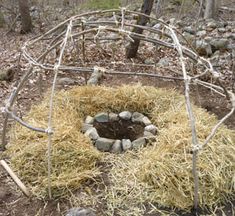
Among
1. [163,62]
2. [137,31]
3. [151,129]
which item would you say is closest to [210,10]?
[163,62]

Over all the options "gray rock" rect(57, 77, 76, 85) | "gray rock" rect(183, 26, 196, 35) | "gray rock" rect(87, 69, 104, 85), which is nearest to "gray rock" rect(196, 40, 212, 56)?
"gray rock" rect(183, 26, 196, 35)

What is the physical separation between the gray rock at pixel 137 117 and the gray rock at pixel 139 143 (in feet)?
1.60

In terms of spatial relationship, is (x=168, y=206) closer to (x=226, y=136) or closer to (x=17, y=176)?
(x=226, y=136)

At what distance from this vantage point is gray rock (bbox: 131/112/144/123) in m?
4.35

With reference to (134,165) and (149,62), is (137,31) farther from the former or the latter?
(134,165)

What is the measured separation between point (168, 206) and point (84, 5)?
27.0 ft

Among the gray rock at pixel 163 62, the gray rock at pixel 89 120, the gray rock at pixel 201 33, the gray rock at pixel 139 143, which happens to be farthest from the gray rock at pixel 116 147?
the gray rock at pixel 201 33

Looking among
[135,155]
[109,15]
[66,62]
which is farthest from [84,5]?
[135,155]

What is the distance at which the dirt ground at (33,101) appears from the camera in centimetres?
314

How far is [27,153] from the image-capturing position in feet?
11.9

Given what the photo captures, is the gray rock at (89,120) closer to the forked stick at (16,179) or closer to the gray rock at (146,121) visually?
the gray rock at (146,121)

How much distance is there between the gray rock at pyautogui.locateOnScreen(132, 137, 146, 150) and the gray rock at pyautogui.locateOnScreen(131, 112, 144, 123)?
0.49 m

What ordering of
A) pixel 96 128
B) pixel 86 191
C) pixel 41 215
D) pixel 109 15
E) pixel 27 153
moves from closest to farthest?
pixel 41 215, pixel 86 191, pixel 27 153, pixel 96 128, pixel 109 15

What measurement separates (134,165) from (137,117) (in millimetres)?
969
